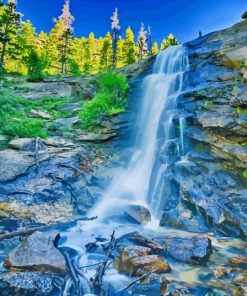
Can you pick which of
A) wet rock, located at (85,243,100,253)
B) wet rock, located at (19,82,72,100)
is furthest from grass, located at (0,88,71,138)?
wet rock, located at (85,243,100,253)

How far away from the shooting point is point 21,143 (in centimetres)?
1469

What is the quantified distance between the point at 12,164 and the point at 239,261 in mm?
9491

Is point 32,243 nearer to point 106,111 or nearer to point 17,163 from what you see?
point 17,163

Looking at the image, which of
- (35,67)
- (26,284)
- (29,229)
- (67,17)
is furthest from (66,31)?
(26,284)

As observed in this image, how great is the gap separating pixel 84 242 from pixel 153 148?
737 cm

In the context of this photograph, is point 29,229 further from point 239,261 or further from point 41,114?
point 41,114

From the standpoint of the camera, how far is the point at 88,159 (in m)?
15.0

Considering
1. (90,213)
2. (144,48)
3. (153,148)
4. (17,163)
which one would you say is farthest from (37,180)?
(144,48)

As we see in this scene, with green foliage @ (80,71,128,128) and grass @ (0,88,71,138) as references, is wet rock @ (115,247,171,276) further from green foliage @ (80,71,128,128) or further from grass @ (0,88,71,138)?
green foliage @ (80,71,128,128)

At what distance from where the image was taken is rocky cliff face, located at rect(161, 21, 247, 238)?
1183 cm

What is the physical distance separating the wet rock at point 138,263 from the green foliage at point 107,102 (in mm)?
10644

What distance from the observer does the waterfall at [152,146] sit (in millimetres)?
14156

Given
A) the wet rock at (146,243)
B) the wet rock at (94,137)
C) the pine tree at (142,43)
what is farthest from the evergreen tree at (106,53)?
the wet rock at (146,243)

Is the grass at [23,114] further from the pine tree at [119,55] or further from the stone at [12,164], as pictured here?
the pine tree at [119,55]
